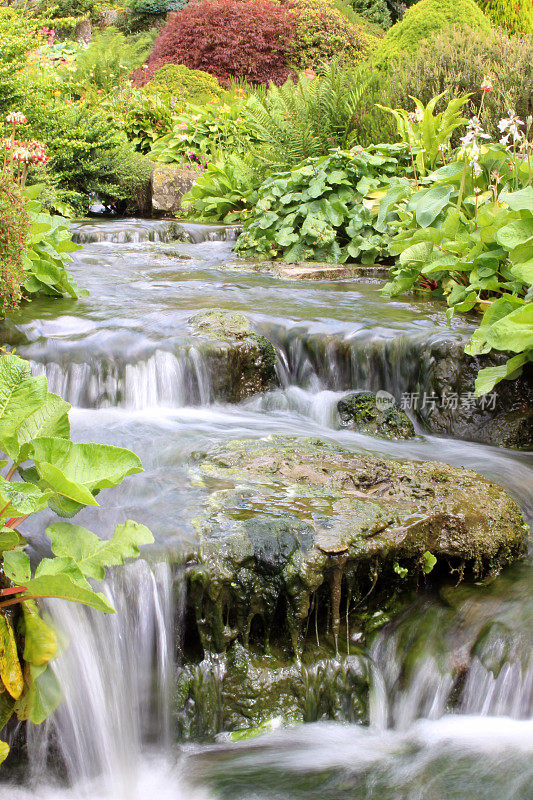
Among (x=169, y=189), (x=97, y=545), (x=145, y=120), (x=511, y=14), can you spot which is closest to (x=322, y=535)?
(x=97, y=545)

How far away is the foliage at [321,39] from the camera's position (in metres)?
20.6

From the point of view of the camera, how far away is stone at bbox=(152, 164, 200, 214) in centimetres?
1191

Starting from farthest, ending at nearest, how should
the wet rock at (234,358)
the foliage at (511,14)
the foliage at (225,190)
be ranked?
1. the foliage at (511,14)
2. the foliage at (225,190)
3. the wet rock at (234,358)

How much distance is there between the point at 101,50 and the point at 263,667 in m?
17.4

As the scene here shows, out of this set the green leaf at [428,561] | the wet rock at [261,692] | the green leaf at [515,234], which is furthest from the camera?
the green leaf at [515,234]

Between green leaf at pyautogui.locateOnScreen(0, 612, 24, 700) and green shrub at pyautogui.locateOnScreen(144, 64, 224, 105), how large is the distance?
51.5ft

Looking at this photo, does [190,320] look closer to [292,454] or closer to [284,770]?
[292,454]

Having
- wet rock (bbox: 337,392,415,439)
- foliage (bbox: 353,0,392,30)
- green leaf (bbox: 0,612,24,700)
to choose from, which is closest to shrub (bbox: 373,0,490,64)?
wet rock (bbox: 337,392,415,439)

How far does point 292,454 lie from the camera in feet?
10.9

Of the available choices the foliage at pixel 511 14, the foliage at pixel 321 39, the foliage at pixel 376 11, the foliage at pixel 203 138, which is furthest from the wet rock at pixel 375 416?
the foliage at pixel 376 11

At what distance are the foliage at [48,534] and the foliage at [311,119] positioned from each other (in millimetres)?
7979

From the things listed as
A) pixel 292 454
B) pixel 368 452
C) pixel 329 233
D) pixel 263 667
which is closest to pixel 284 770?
pixel 263 667

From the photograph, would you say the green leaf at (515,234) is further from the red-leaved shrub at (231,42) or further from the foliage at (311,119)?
the red-leaved shrub at (231,42)

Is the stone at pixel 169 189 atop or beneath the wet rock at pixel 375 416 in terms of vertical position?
atop
